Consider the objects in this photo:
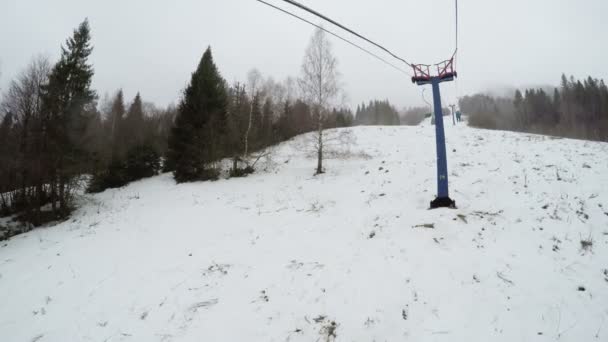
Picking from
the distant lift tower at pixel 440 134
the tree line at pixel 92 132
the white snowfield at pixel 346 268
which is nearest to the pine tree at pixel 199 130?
the tree line at pixel 92 132

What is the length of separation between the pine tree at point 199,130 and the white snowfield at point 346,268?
7747 mm

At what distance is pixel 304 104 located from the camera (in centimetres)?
1669

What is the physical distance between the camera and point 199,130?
57.2 feet

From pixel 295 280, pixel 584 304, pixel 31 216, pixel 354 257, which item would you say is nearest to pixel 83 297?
pixel 295 280

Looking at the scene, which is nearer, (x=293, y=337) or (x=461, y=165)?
(x=293, y=337)

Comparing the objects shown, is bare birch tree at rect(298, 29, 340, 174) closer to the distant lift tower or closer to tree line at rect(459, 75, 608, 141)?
the distant lift tower

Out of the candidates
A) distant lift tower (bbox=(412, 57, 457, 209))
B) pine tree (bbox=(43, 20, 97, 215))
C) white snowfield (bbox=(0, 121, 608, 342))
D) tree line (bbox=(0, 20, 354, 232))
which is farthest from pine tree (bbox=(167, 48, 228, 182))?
distant lift tower (bbox=(412, 57, 457, 209))

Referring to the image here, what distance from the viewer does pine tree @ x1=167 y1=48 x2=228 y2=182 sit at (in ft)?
56.7

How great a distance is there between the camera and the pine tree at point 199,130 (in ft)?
56.7

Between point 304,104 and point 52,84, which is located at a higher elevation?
point 52,84

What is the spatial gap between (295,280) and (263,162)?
15706 millimetres

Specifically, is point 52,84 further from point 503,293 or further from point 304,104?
point 503,293

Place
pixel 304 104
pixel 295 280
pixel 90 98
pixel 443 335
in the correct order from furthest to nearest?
1. pixel 304 104
2. pixel 90 98
3. pixel 295 280
4. pixel 443 335

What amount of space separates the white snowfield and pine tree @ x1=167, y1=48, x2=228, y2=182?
25.4 feet
